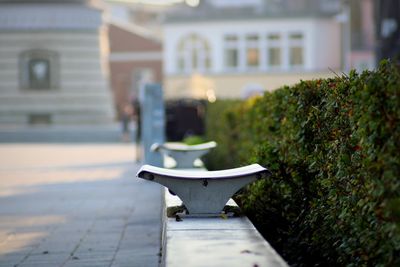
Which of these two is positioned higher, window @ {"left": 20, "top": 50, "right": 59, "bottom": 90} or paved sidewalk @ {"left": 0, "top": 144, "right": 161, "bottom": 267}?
window @ {"left": 20, "top": 50, "right": 59, "bottom": 90}

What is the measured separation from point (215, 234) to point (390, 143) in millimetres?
1386

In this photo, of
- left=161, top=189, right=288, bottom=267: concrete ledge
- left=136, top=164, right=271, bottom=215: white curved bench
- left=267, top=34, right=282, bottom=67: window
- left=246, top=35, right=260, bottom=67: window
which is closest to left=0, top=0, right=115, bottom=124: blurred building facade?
left=246, top=35, right=260, bottom=67: window

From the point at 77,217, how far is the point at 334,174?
633 centimetres

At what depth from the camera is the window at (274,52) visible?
7338 cm

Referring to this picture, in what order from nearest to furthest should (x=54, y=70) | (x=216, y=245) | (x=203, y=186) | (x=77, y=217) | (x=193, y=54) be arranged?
(x=216, y=245) < (x=203, y=186) < (x=77, y=217) < (x=54, y=70) < (x=193, y=54)

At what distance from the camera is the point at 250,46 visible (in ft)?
242

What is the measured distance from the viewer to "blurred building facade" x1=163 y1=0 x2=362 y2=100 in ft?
240

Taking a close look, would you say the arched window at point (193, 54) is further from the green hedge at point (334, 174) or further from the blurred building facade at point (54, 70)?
A: the green hedge at point (334, 174)

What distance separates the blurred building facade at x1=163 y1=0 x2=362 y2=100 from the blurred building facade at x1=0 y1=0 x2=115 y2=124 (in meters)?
27.8

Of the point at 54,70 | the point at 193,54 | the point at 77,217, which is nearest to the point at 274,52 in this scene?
the point at 193,54

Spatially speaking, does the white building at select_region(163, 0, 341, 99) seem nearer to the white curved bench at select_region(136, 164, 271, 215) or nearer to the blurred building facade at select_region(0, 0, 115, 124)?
the blurred building facade at select_region(0, 0, 115, 124)

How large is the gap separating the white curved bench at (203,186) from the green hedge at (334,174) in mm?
622

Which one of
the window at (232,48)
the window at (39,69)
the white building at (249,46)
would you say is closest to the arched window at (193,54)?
the white building at (249,46)

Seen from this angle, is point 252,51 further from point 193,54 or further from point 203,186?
point 203,186
